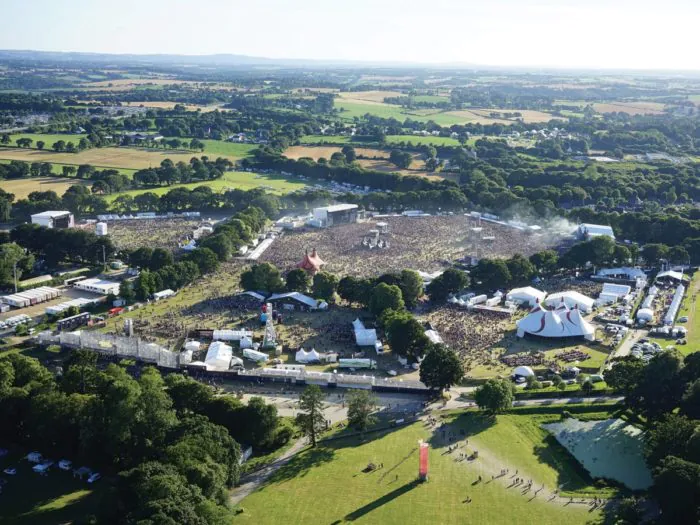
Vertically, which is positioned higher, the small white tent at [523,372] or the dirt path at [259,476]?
the small white tent at [523,372]

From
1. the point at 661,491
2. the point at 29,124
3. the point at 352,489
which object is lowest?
the point at 352,489

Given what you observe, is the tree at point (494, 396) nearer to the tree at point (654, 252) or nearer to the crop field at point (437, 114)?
the tree at point (654, 252)

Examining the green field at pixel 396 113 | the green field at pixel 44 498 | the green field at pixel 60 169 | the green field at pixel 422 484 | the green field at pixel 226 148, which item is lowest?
the green field at pixel 44 498

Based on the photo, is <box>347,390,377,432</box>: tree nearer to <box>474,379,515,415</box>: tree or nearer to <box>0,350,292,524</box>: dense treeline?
<box>0,350,292,524</box>: dense treeline

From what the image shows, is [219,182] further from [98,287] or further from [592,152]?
[592,152]

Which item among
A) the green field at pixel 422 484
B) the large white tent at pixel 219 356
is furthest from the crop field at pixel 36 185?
the green field at pixel 422 484

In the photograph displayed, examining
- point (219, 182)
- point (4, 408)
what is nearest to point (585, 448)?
point (4, 408)

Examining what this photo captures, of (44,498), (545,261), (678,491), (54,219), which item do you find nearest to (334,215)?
(545,261)
